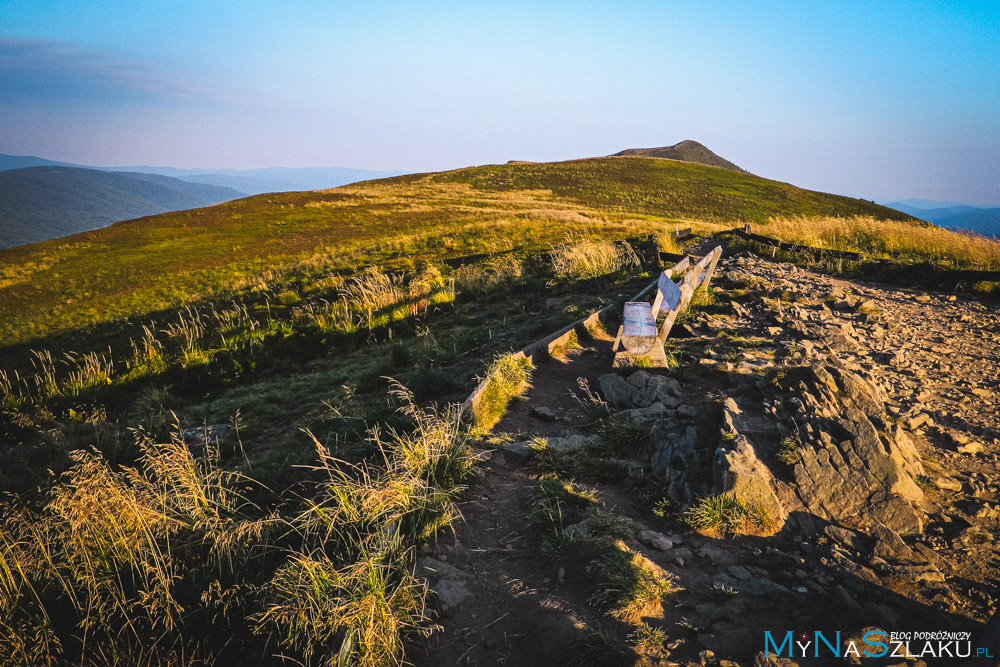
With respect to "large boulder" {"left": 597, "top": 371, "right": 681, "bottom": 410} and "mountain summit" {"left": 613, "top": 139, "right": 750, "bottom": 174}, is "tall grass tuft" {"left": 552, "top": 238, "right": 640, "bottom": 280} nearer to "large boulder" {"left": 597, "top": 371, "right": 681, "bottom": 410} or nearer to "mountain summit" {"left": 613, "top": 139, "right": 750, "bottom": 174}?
"large boulder" {"left": 597, "top": 371, "right": 681, "bottom": 410}

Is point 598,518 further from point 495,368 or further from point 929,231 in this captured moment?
point 929,231

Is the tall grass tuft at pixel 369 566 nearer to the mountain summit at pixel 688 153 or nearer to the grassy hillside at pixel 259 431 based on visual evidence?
the grassy hillside at pixel 259 431

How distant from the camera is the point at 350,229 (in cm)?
3544

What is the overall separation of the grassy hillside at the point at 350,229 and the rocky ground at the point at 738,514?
1628cm

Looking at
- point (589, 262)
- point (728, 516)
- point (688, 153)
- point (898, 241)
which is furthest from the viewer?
point (688, 153)

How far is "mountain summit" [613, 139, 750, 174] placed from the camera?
348 feet

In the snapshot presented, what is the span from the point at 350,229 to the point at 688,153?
322ft

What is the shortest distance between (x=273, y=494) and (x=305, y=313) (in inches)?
377

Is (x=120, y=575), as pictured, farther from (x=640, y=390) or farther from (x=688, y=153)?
(x=688, y=153)

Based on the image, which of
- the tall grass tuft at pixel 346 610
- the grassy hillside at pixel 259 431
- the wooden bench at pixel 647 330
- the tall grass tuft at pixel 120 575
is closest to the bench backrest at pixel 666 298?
the wooden bench at pixel 647 330

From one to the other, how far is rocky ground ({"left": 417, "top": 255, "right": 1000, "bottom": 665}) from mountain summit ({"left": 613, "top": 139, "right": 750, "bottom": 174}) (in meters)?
110

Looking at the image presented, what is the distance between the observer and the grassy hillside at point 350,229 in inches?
853

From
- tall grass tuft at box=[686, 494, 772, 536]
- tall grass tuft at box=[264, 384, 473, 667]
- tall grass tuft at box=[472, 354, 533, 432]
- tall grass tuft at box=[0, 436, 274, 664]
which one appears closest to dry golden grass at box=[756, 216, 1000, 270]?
tall grass tuft at box=[472, 354, 533, 432]

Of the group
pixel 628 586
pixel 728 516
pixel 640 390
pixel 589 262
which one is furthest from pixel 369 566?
pixel 589 262
